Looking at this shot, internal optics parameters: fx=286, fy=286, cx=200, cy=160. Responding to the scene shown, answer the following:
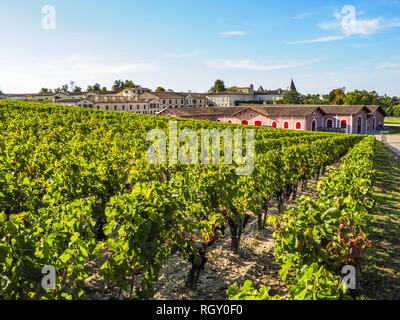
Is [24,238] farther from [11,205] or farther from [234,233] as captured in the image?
[234,233]

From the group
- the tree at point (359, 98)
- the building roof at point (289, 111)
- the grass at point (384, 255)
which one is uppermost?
the tree at point (359, 98)

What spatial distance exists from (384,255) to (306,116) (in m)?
40.4

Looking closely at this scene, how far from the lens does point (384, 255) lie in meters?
7.37

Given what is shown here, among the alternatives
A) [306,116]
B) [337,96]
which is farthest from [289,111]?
[337,96]

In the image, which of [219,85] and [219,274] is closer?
[219,274]

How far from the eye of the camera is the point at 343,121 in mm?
48469

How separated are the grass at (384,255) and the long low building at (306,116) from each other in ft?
114

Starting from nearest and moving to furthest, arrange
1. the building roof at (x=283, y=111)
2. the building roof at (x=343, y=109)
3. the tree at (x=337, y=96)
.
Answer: the building roof at (x=283, y=111) < the building roof at (x=343, y=109) < the tree at (x=337, y=96)

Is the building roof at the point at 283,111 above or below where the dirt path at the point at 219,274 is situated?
above

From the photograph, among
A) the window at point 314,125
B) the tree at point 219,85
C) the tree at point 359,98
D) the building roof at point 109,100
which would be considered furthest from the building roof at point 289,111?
the tree at point 219,85

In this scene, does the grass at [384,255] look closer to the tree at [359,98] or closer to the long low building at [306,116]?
the long low building at [306,116]

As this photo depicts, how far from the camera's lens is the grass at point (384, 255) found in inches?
232

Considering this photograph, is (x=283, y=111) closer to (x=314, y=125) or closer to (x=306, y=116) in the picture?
(x=306, y=116)
